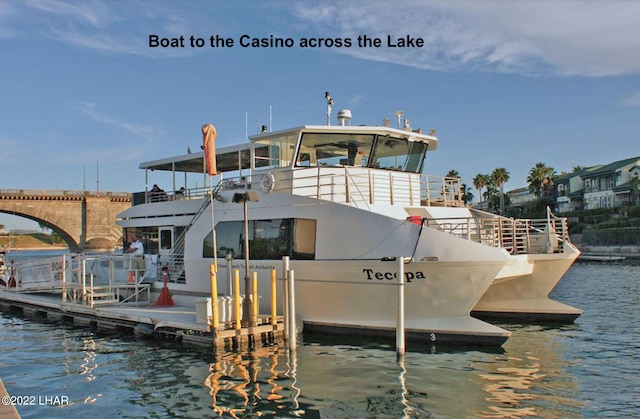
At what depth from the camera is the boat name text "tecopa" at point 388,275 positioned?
1045 centimetres

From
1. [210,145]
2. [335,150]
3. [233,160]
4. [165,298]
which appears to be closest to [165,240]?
[165,298]

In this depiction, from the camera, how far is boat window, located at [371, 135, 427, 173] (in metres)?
13.1

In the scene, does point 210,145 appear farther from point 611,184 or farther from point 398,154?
point 611,184

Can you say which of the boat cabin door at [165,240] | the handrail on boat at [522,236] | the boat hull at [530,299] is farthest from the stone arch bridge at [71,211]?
the handrail on boat at [522,236]

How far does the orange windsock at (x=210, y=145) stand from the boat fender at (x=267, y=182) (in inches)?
48.3

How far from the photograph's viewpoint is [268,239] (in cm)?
1243

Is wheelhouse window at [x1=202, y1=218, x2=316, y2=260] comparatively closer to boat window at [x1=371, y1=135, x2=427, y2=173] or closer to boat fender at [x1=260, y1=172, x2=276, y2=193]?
boat fender at [x1=260, y1=172, x2=276, y2=193]

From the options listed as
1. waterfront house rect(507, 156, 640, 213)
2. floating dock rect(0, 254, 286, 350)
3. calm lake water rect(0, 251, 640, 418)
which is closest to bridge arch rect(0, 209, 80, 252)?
floating dock rect(0, 254, 286, 350)

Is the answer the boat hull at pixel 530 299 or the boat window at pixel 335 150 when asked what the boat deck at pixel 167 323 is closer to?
the boat window at pixel 335 150

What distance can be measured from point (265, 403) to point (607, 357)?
654 centimetres

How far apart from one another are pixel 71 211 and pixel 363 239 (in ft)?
206

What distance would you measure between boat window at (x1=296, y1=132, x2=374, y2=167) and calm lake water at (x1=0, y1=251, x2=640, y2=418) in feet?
13.7

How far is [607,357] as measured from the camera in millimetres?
10078

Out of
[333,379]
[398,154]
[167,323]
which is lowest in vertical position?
[333,379]
